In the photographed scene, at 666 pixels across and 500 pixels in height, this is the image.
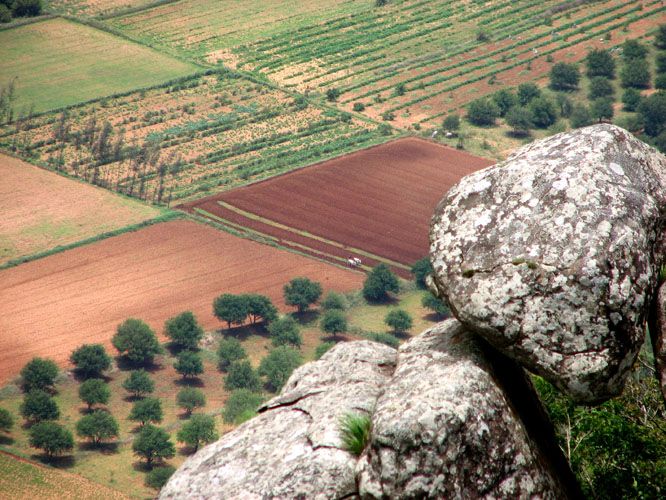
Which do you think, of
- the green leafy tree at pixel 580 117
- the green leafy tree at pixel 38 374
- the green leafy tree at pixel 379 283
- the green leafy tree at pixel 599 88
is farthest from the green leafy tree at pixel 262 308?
the green leafy tree at pixel 599 88

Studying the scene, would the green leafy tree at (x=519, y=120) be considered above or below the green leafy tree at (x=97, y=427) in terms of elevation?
above

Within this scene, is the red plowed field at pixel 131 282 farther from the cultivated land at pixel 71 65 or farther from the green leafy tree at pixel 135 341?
the cultivated land at pixel 71 65

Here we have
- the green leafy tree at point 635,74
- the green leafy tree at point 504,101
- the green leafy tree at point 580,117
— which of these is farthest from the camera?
the green leafy tree at point 635,74

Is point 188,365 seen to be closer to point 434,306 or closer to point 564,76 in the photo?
point 434,306

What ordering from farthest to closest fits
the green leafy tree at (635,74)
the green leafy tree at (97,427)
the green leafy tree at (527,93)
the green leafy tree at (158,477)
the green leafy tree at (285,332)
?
the green leafy tree at (635,74)
the green leafy tree at (527,93)
the green leafy tree at (285,332)
the green leafy tree at (97,427)
the green leafy tree at (158,477)

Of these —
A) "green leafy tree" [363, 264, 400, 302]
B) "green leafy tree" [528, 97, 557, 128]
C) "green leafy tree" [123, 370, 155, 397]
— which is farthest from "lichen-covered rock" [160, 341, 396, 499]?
"green leafy tree" [528, 97, 557, 128]

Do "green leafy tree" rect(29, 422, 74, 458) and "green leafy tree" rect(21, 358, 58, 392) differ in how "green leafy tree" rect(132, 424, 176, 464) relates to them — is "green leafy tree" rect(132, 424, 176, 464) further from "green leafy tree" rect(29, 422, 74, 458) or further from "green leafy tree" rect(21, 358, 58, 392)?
"green leafy tree" rect(21, 358, 58, 392)
